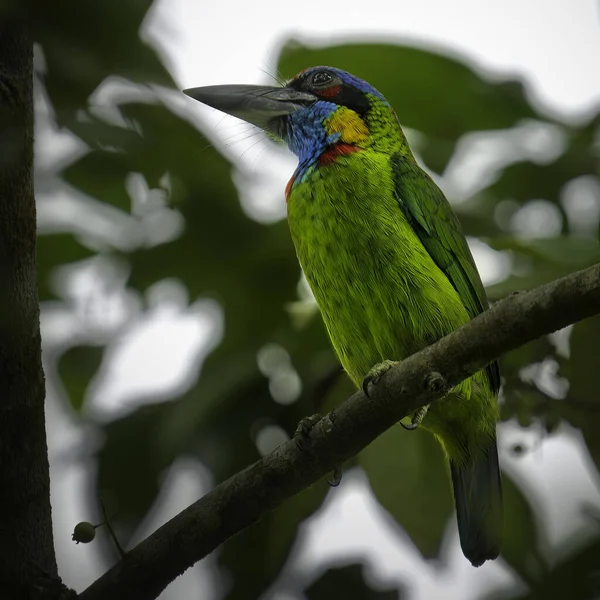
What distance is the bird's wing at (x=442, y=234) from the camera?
284cm

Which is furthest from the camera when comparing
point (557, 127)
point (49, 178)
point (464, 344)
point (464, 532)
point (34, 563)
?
point (557, 127)

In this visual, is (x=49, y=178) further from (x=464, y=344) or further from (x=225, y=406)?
(x=464, y=344)

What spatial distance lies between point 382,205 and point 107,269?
0.89m

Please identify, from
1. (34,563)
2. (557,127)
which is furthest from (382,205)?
(34,563)

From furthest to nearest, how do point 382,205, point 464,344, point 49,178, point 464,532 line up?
point 382,205 < point 464,532 < point 49,178 < point 464,344

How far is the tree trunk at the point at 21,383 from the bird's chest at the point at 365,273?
101 cm

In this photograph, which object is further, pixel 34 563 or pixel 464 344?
pixel 34 563

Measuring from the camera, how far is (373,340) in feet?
8.63

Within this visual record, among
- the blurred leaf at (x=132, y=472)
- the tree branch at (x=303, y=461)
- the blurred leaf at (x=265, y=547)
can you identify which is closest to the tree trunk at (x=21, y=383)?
the tree branch at (x=303, y=461)

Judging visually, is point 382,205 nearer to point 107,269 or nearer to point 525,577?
point 107,269

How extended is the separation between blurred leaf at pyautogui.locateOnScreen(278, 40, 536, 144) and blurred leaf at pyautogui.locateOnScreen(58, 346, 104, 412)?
113cm

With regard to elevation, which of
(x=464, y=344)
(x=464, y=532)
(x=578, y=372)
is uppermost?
(x=464, y=344)

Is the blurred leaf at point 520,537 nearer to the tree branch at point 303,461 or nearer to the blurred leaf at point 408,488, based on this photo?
the blurred leaf at point 408,488

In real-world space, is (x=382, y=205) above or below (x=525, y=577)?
above
